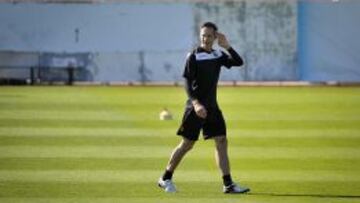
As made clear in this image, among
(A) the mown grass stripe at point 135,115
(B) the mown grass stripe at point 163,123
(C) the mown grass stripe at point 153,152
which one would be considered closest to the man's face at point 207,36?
(C) the mown grass stripe at point 153,152

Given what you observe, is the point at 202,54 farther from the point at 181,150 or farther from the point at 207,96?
the point at 181,150

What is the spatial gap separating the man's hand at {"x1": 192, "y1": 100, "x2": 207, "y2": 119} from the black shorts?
0.22m

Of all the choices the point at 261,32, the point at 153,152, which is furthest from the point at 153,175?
the point at 261,32

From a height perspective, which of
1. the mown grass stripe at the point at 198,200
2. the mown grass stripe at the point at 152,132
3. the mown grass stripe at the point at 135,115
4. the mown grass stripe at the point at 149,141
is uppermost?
the mown grass stripe at the point at 198,200

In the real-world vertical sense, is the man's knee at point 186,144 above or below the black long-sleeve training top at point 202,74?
below

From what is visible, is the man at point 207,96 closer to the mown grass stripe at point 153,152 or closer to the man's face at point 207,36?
the man's face at point 207,36

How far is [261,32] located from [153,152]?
2400 cm

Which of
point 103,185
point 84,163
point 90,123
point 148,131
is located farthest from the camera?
point 90,123

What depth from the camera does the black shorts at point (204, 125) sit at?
11070 millimetres

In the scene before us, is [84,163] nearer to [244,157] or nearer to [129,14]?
[244,157]

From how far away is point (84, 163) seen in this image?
13.5m

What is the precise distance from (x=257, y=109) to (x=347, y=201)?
12208 mm

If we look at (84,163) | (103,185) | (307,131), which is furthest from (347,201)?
(307,131)

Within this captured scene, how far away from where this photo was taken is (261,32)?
38.1 metres
